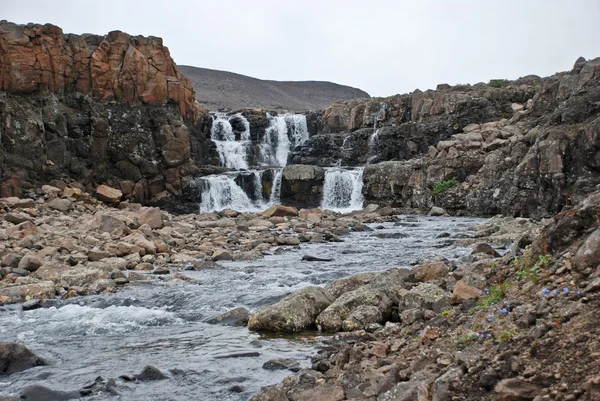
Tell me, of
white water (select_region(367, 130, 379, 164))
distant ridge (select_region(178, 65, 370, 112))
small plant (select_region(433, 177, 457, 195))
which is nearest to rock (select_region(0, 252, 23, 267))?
small plant (select_region(433, 177, 457, 195))

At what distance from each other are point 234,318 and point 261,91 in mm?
89159

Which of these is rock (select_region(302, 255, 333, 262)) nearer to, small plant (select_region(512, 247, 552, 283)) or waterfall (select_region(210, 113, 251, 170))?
small plant (select_region(512, 247, 552, 283))

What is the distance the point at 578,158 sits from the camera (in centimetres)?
1591

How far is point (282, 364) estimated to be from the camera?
18.8 feet

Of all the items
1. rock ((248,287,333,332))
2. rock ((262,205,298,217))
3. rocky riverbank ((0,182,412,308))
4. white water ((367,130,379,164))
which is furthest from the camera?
white water ((367,130,379,164))

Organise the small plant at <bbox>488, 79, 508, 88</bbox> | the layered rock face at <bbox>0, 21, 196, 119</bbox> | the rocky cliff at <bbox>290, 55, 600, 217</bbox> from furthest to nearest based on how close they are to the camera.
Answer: the small plant at <bbox>488, 79, 508, 88</bbox> → the layered rock face at <bbox>0, 21, 196, 119</bbox> → the rocky cliff at <bbox>290, 55, 600, 217</bbox>

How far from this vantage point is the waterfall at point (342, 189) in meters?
28.3

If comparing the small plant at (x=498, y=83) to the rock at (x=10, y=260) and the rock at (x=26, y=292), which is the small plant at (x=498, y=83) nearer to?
the rock at (x=10, y=260)

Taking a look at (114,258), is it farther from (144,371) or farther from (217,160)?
(217,160)

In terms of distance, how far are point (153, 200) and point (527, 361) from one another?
2652cm

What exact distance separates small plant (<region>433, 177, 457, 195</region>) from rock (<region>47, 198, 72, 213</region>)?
1540 centimetres

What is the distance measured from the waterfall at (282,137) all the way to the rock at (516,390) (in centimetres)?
3265

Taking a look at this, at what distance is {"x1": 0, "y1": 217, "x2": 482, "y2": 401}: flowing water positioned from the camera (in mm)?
5508

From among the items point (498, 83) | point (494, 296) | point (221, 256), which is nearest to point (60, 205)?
point (221, 256)
